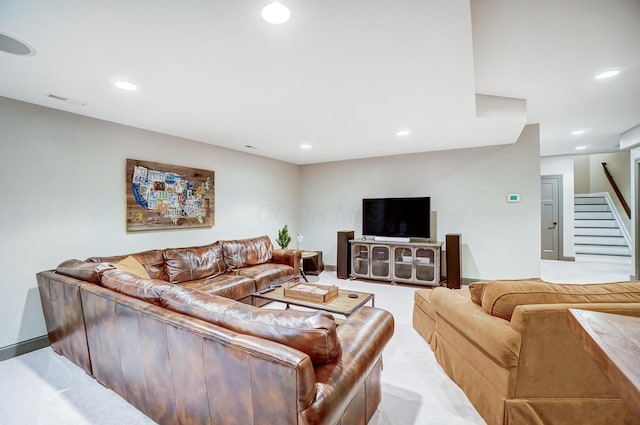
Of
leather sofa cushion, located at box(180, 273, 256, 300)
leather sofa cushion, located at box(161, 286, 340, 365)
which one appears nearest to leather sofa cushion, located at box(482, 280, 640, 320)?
leather sofa cushion, located at box(161, 286, 340, 365)

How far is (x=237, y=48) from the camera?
179cm

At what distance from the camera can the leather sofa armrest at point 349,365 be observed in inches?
41.6

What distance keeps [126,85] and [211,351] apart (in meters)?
2.25

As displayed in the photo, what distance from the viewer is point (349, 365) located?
1.27m

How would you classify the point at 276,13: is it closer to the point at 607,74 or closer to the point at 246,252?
the point at 607,74

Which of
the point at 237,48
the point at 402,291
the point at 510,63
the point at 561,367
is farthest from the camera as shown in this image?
the point at 402,291

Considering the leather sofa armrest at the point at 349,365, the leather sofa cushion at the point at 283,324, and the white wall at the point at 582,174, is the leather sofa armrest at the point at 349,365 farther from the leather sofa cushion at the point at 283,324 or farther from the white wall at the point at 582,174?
the white wall at the point at 582,174

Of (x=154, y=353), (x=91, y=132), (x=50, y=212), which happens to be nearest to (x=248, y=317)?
(x=154, y=353)

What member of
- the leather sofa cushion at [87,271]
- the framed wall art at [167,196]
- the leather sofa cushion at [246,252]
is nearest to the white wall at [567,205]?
the leather sofa cushion at [246,252]

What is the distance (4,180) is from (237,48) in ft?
8.31

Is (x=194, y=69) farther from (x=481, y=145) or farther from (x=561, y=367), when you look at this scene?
(x=481, y=145)

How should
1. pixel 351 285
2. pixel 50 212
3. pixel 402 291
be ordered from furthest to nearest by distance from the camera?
pixel 351 285, pixel 402 291, pixel 50 212

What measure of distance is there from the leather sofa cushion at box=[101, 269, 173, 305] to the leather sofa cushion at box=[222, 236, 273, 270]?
6.38ft

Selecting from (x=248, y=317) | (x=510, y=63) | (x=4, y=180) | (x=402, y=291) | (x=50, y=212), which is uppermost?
(x=510, y=63)
